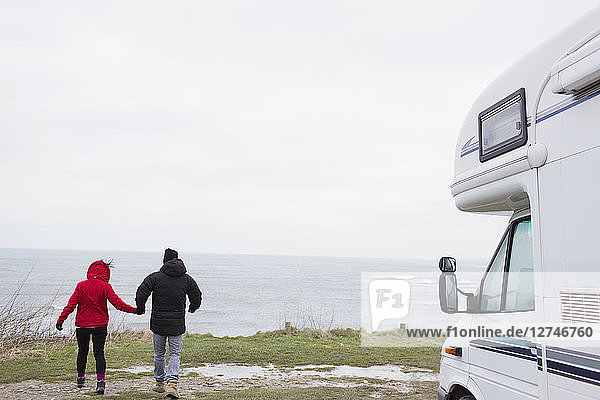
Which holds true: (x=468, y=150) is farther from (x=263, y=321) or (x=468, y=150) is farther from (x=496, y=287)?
(x=263, y=321)

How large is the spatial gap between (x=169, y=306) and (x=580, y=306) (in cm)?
596

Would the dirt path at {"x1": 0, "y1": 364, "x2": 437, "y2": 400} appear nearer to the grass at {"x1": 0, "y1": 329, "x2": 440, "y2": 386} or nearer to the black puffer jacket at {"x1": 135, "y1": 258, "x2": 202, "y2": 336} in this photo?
the grass at {"x1": 0, "y1": 329, "x2": 440, "y2": 386}

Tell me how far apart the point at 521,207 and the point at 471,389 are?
137 centimetres

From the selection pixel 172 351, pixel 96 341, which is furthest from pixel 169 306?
pixel 96 341

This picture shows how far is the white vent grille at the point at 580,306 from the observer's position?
9.02 ft

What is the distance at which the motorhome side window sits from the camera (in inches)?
147

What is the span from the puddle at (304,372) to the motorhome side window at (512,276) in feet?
19.6

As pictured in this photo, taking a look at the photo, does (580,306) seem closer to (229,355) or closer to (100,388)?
(100,388)

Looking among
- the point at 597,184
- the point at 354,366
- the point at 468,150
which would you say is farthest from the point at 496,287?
the point at 354,366

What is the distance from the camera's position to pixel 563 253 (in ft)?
9.76

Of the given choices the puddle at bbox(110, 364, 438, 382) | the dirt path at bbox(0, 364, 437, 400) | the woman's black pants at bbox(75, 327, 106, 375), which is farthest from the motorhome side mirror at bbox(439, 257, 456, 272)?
the puddle at bbox(110, 364, 438, 382)

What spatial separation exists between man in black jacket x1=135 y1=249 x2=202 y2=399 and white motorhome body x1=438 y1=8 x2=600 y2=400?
4450 millimetres

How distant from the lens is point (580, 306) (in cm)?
287

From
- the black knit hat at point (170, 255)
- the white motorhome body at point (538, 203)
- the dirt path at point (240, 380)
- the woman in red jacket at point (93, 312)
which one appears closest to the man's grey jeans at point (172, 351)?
the dirt path at point (240, 380)
